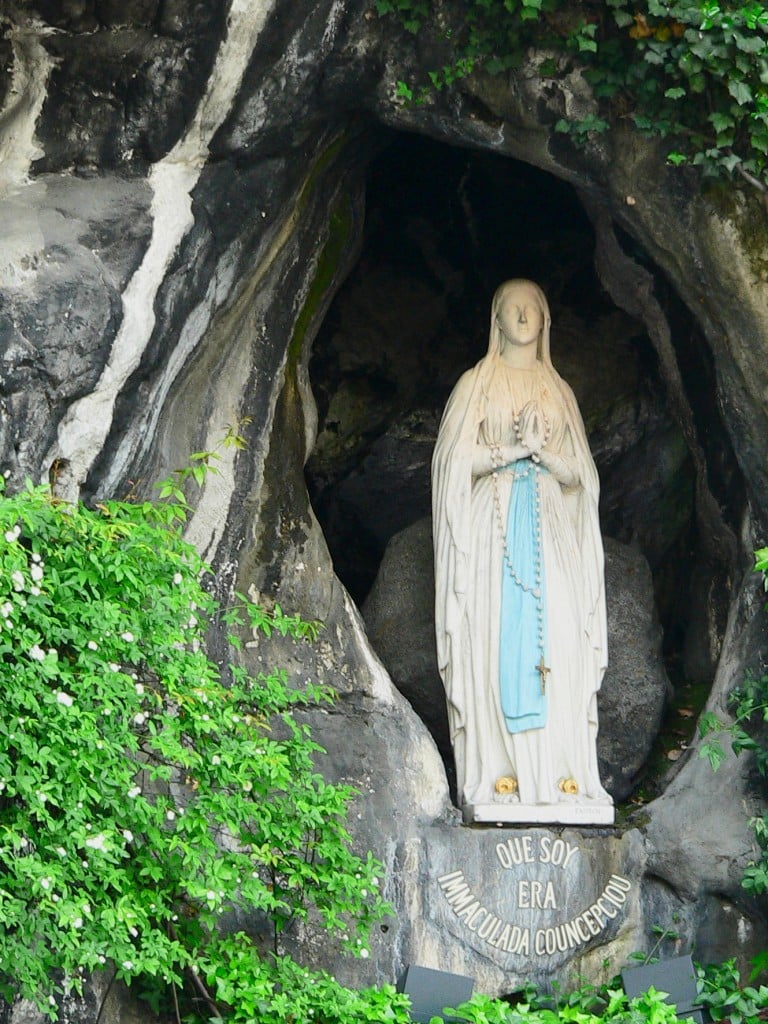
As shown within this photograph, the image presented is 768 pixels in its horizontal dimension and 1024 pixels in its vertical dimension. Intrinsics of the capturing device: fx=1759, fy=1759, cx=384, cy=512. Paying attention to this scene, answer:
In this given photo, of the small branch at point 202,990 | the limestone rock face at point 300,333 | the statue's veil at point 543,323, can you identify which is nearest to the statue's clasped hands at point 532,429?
the statue's veil at point 543,323

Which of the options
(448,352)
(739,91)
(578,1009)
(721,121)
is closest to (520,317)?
(448,352)

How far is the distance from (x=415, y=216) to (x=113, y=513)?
10.2 ft

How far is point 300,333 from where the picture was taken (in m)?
7.46

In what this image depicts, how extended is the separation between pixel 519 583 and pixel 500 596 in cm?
9

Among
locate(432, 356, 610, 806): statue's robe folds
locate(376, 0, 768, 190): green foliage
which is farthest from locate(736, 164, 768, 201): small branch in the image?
locate(432, 356, 610, 806): statue's robe folds

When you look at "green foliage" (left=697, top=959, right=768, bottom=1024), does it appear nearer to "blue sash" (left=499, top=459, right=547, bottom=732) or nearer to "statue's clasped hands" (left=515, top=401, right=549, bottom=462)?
"blue sash" (left=499, top=459, right=547, bottom=732)

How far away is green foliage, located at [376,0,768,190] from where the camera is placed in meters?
6.32

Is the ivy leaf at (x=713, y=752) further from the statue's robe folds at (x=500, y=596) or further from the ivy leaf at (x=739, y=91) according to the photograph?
the ivy leaf at (x=739, y=91)

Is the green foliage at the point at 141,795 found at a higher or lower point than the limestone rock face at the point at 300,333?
lower

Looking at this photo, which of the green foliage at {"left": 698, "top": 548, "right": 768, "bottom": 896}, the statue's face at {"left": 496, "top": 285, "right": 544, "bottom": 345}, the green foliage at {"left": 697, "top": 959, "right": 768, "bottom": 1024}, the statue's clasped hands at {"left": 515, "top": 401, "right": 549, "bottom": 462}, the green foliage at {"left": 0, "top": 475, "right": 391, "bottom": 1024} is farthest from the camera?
the statue's face at {"left": 496, "top": 285, "right": 544, "bottom": 345}

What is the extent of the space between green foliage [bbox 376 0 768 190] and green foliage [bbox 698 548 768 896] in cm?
154

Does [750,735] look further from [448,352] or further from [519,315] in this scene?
[448,352]

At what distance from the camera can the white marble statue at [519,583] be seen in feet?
21.9

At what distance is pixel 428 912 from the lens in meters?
6.47
